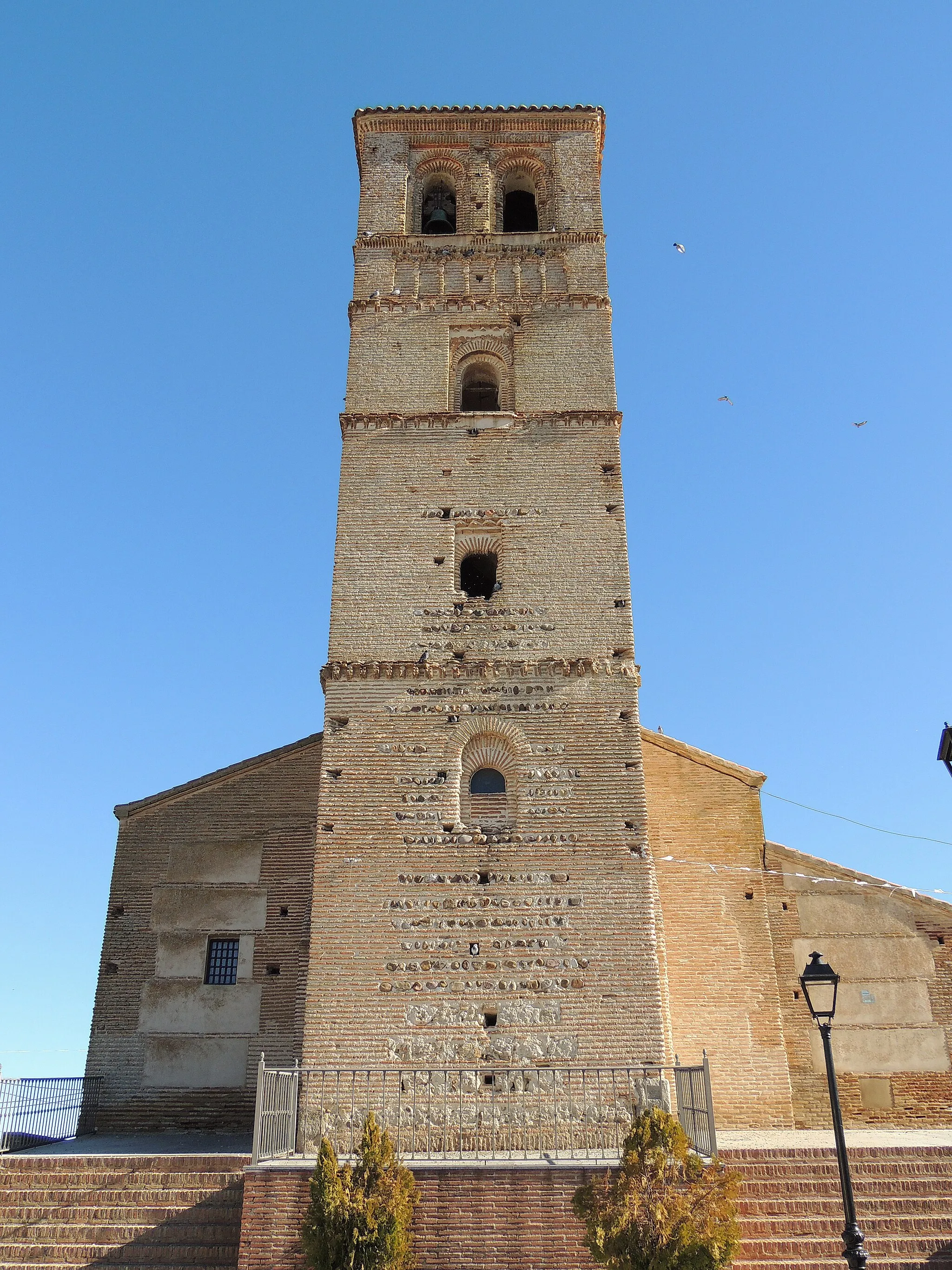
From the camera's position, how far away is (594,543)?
15.1 metres

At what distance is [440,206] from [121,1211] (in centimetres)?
1627

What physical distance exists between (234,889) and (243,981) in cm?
133

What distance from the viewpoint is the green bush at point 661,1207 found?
888cm

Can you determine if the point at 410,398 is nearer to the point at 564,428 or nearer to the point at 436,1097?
the point at 564,428

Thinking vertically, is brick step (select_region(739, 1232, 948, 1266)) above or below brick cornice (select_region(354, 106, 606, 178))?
below

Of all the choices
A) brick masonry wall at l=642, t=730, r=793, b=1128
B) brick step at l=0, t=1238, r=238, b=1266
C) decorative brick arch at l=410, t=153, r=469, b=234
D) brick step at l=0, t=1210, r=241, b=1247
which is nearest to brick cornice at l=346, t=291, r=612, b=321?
decorative brick arch at l=410, t=153, r=469, b=234

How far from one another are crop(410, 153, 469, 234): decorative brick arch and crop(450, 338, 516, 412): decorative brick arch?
2431mm

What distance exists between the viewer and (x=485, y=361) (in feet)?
56.1

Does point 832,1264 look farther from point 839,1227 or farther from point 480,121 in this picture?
point 480,121

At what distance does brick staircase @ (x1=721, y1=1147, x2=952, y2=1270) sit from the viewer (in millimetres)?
10023

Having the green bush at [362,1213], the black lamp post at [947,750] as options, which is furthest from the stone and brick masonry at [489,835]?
the black lamp post at [947,750]

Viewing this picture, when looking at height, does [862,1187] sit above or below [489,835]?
below

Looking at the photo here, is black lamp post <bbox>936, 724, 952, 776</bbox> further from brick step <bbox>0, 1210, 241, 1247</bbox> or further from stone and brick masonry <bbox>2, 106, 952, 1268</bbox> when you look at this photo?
brick step <bbox>0, 1210, 241, 1247</bbox>

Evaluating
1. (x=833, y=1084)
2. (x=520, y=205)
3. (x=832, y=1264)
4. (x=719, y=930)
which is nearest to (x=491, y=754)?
(x=719, y=930)
